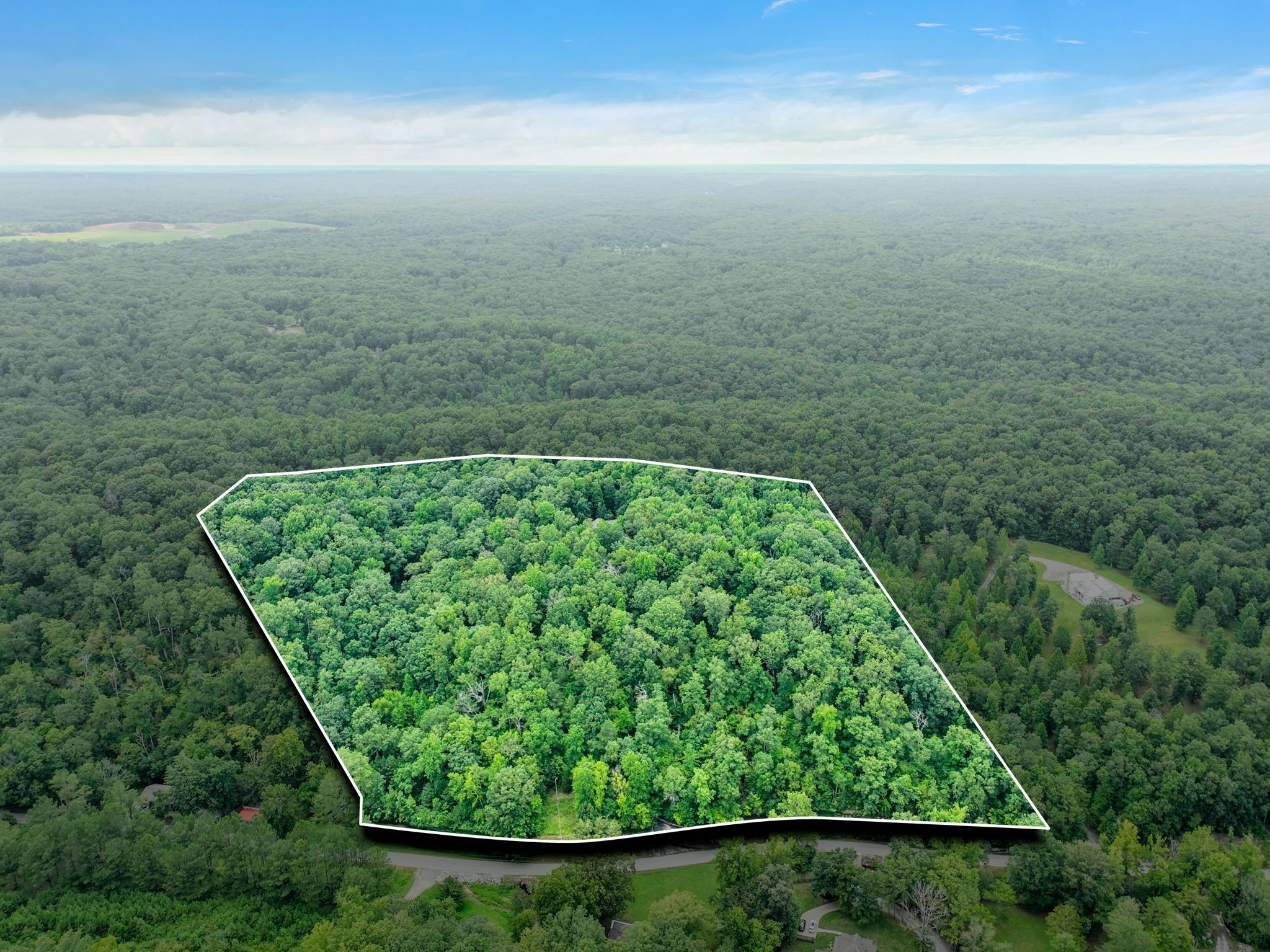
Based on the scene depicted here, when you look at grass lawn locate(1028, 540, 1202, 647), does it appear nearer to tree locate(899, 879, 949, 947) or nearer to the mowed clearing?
tree locate(899, 879, 949, 947)

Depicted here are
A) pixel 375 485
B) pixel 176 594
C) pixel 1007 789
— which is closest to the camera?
pixel 1007 789

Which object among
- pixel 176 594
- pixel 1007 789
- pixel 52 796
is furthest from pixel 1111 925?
pixel 52 796

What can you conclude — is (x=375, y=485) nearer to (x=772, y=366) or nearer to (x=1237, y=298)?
(x=772, y=366)

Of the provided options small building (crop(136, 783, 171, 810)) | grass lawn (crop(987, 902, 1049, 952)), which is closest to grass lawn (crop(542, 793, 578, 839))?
grass lawn (crop(987, 902, 1049, 952))

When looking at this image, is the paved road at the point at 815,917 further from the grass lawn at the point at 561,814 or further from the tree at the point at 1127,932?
the grass lawn at the point at 561,814

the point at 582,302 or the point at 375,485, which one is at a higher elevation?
the point at 375,485
